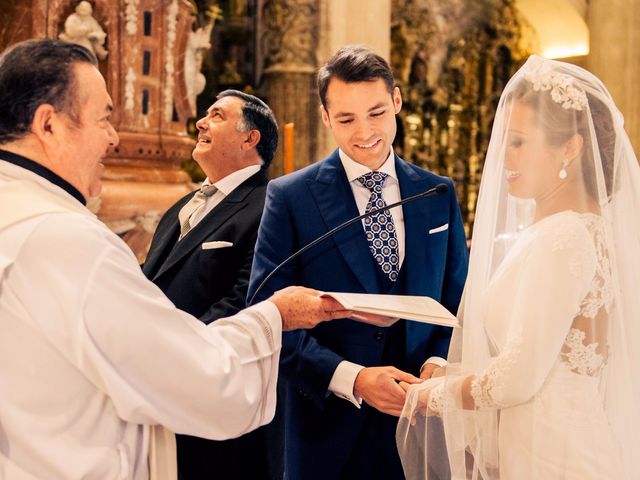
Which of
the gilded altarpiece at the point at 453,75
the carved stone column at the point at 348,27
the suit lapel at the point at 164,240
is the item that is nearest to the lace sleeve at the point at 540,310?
the suit lapel at the point at 164,240

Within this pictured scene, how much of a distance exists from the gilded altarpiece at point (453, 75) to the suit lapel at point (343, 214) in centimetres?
823

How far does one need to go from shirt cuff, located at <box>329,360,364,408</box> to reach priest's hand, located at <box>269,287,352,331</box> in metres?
0.23

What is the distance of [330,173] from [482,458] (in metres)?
1.05

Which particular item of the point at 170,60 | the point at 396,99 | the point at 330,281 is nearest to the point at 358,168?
the point at 396,99

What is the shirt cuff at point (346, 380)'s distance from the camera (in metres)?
2.72

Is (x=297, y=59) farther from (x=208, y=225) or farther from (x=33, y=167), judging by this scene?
(x=33, y=167)

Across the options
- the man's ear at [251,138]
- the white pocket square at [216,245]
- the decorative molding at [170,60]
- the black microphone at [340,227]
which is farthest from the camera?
the decorative molding at [170,60]

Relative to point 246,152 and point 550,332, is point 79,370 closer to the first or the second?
point 550,332

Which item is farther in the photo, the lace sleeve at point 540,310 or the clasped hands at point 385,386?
the clasped hands at point 385,386

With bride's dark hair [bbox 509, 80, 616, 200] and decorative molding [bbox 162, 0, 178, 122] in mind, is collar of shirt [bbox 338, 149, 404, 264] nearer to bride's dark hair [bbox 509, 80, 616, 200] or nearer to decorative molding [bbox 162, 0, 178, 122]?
bride's dark hair [bbox 509, 80, 616, 200]

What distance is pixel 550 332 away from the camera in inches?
91.6

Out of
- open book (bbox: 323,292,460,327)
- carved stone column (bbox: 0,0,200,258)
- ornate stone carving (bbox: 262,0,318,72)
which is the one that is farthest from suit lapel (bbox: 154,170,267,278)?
ornate stone carving (bbox: 262,0,318,72)

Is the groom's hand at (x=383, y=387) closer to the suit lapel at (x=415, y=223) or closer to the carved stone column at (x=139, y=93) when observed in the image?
the suit lapel at (x=415, y=223)

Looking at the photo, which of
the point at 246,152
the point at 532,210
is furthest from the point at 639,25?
the point at 532,210
